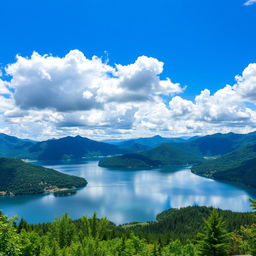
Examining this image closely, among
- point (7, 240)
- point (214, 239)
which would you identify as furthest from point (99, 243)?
point (7, 240)

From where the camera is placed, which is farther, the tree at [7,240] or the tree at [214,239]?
the tree at [214,239]

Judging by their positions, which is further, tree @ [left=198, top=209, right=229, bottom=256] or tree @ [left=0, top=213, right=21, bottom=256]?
tree @ [left=198, top=209, right=229, bottom=256]

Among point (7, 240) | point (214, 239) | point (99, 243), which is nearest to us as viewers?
point (7, 240)

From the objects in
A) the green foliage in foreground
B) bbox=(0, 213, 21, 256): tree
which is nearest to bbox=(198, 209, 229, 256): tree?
the green foliage in foreground

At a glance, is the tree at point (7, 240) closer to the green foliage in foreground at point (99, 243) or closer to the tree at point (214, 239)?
the green foliage in foreground at point (99, 243)

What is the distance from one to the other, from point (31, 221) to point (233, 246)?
6538 inches

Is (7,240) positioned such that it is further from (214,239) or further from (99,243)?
(99,243)

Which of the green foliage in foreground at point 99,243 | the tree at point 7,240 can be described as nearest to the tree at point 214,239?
the green foliage in foreground at point 99,243

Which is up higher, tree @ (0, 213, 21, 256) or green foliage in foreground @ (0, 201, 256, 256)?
tree @ (0, 213, 21, 256)

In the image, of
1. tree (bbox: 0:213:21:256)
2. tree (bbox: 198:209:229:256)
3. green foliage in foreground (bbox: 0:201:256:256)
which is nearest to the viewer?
tree (bbox: 0:213:21:256)

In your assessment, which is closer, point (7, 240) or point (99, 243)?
point (7, 240)

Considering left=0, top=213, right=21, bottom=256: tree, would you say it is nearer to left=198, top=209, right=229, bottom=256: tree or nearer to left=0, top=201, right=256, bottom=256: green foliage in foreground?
left=0, top=201, right=256, bottom=256: green foliage in foreground

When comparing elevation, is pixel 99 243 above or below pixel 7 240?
below

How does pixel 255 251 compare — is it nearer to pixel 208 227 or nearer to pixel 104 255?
pixel 208 227
